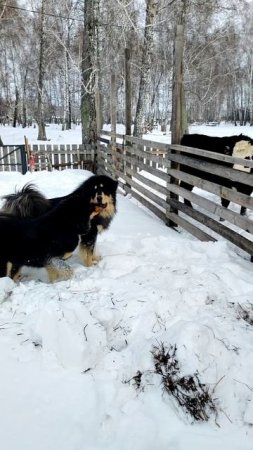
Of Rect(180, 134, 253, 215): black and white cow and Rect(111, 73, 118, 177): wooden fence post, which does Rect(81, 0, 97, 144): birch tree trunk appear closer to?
Rect(111, 73, 118, 177): wooden fence post

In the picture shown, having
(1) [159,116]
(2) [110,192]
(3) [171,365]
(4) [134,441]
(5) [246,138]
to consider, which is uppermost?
(1) [159,116]

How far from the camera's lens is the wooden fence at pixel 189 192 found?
4469 millimetres

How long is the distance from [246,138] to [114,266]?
148 inches

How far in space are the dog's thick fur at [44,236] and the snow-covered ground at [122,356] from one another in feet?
0.74

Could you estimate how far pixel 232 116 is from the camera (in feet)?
179

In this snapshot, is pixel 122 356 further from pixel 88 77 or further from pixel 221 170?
pixel 88 77

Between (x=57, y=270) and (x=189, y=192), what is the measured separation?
8.96 feet

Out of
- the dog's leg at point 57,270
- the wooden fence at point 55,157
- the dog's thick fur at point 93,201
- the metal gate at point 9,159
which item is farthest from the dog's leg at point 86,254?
the metal gate at point 9,159

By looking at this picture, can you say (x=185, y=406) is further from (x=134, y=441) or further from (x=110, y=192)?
(x=110, y=192)

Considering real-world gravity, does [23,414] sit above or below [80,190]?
below

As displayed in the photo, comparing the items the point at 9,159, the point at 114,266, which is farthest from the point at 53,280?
the point at 9,159

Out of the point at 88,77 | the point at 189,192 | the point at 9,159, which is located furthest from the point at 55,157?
the point at 189,192

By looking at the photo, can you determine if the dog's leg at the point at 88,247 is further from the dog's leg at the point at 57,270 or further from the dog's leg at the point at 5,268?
the dog's leg at the point at 5,268

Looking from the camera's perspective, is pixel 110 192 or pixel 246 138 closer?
pixel 110 192
